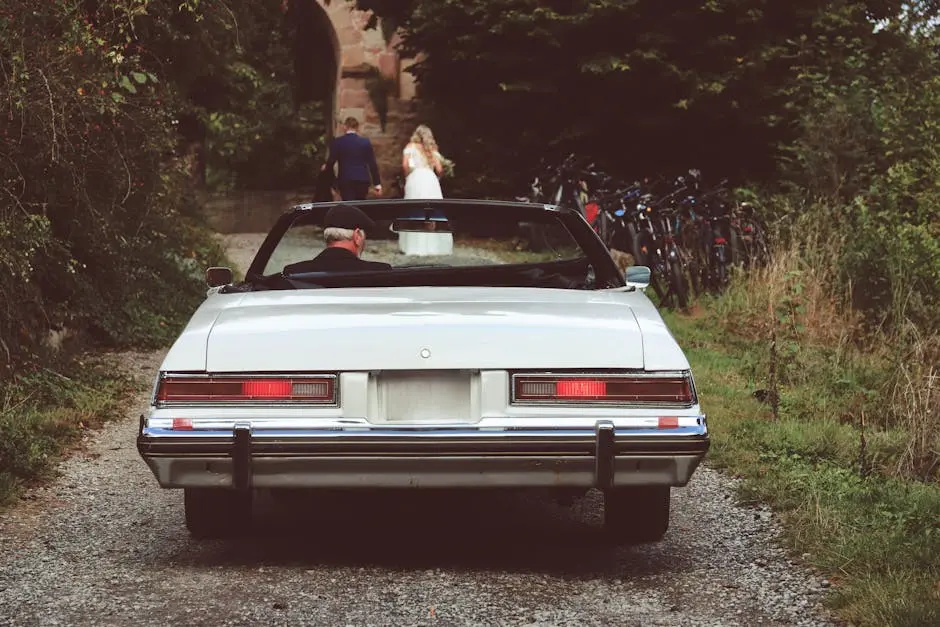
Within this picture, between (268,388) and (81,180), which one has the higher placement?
(81,180)

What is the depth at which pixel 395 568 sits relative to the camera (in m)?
5.37

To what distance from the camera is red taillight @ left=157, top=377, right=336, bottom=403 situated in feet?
16.1

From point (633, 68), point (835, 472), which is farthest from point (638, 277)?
point (633, 68)

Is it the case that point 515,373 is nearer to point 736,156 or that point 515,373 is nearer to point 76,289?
point 76,289

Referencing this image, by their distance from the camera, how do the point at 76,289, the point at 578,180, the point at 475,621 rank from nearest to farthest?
the point at 475,621 → the point at 76,289 → the point at 578,180

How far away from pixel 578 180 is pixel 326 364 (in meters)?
13.2

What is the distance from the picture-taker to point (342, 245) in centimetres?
648

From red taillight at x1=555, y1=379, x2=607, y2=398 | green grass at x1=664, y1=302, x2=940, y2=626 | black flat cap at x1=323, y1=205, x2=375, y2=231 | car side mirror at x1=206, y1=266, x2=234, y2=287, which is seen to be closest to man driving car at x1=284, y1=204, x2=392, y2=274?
black flat cap at x1=323, y1=205, x2=375, y2=231

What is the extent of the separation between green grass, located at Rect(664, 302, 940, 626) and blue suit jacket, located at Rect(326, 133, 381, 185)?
7.35 metres

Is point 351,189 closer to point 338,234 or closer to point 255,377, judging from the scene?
point 338,234

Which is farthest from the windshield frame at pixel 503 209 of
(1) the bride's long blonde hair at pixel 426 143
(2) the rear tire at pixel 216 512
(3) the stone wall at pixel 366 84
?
(3) the stone wall at pixel 366 84

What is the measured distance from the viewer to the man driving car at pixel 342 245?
636 centimetres

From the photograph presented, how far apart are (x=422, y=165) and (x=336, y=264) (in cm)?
1232

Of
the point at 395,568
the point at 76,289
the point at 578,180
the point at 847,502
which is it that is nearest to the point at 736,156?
the point at 578,180
